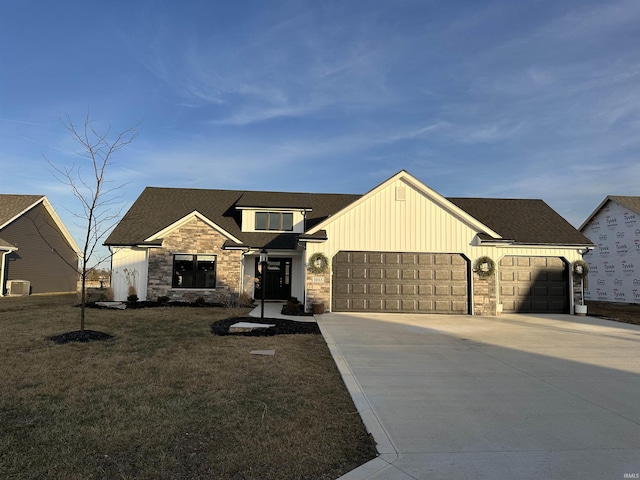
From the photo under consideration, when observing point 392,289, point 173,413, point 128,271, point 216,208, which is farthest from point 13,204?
point 173,413

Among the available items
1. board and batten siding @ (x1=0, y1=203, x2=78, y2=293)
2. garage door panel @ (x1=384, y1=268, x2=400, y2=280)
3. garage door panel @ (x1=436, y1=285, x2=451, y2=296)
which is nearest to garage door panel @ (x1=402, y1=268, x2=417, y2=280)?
garage door panel @ (x1=384, y1=268, x2=400, y2=280)

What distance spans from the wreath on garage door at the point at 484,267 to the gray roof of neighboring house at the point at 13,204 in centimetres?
Answer: 2633

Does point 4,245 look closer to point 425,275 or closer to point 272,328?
point 272,328

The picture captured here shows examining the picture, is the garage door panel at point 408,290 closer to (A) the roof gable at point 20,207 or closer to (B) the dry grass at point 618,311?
(B) the dry grass at point 618,311

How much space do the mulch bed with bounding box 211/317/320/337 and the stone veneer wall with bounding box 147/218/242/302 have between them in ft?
20.6

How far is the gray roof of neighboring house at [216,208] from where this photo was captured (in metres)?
19.6

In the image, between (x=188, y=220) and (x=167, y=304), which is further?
(x=188, y=220)

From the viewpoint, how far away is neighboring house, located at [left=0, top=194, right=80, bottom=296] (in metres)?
23.3

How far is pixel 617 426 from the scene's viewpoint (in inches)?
181

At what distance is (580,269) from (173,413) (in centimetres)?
1800

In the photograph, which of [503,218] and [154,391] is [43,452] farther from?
[503,218]

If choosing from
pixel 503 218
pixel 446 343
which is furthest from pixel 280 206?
pixel 446 343

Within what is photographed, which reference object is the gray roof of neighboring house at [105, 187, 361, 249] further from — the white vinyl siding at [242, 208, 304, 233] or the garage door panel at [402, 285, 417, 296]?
the garage door panel at [402, 285, 417, 296]

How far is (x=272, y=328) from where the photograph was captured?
35.9 ft
